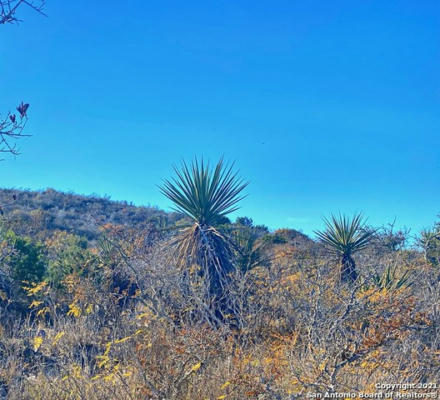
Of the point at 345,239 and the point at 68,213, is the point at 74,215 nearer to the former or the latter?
the point at 68,213

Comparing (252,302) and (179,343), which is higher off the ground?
(252,302)

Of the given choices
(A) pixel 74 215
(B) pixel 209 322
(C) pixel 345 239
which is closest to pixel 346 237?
(C) pixel 345 239

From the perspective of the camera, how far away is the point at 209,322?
4965 mm

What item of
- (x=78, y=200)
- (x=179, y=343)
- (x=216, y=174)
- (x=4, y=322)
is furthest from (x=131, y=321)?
(x=78, y=200)

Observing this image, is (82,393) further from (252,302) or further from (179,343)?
(252,302)

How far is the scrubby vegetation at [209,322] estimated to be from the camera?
3.69 meters

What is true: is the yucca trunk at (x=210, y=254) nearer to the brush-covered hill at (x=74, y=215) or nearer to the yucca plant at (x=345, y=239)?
the yucca plant at (x=345, y=239)

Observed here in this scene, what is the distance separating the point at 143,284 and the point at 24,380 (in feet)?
8.53

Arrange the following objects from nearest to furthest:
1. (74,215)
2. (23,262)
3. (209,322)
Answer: (209,322) → (23,262) → (74,215)

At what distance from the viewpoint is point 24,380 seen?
162 inches

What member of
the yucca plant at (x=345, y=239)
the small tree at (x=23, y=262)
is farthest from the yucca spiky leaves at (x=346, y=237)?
the small tree at (x=23, y=262)

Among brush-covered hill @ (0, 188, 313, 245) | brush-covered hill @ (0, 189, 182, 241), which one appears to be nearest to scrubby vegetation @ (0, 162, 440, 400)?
brush-covered hill @ (0, 188, 313, 245)

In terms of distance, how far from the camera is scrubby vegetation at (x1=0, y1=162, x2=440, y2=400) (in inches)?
145

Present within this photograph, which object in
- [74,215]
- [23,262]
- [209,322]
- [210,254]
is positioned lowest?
[209,322]
